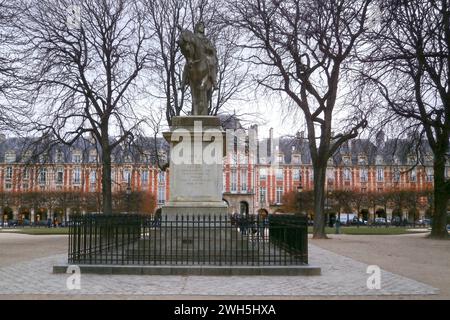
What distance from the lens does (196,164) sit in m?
14.1

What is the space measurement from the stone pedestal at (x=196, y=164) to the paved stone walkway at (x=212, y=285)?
146 inches

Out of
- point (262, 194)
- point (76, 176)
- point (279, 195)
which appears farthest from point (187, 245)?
point (279, 195)

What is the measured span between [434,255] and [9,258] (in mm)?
14684

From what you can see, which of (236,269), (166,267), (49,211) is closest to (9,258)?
(166,267)

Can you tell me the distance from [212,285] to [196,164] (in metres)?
5.11

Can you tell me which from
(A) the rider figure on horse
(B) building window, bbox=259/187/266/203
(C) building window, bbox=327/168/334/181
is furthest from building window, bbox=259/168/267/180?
(A) the rider figure on horse

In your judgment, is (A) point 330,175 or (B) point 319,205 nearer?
(B) point 319,205

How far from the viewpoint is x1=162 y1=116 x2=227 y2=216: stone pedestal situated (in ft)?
46.2

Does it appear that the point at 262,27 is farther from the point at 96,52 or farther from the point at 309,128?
the point at 96,52

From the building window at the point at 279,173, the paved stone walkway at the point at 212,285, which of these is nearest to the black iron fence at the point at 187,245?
the paved stone walkway at the point at 212,285

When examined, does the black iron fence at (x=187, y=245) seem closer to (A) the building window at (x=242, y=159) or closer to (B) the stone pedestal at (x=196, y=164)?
(B) the stone pedestal at (x=196, y=164)

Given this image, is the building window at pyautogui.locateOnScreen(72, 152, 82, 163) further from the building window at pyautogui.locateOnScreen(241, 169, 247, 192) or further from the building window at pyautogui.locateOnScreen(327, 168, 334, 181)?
the building window at pyautogui.locateOnScreen(327, 168, 334, 181)

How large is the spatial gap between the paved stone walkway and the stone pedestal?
371 centimetres

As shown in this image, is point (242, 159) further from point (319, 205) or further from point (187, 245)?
point (187, 245)
